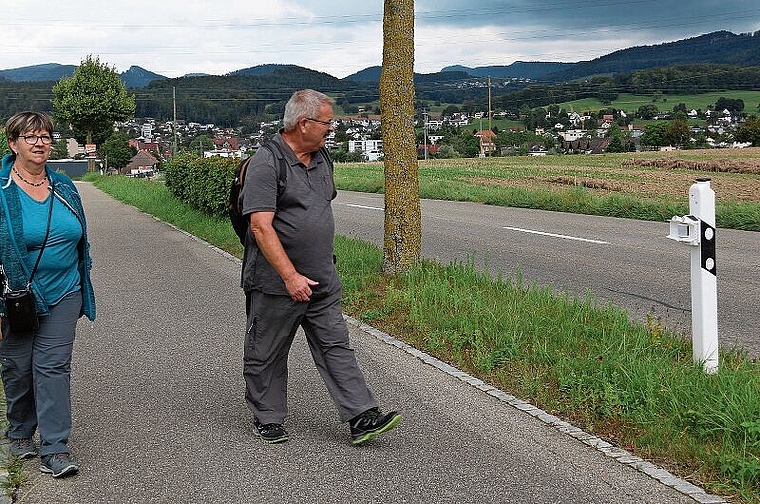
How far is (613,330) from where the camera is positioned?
7320mm

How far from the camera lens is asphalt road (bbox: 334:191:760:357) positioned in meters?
9.77

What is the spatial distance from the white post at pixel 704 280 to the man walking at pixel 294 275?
2089mm

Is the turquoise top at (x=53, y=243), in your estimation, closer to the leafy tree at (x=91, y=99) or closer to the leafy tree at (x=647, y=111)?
the leafy tree at (x=91, y=99)

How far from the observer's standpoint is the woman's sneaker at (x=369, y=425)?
5.41 m

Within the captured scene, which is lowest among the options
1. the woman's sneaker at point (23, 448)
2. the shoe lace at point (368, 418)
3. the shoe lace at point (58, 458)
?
the woman's sneaker at point (23, 448)

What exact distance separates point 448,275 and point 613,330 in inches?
121

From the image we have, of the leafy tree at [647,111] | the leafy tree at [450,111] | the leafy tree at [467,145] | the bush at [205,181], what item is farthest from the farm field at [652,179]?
the leafy tree at [450,111]

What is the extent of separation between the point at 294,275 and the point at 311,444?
98 cm

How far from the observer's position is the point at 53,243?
5164 millimetres

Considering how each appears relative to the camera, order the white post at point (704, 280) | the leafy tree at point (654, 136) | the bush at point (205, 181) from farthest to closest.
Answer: the leafy tree at point (654, 136), the bush at point (205, 181), the white post at point (704, 280)

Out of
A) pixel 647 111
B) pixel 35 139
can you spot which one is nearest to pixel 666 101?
pixel 647 111

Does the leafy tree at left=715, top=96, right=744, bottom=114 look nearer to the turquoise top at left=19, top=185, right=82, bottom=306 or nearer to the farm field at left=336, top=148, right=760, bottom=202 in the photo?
the farm field at left=336, top=148, right=760, bottom=202

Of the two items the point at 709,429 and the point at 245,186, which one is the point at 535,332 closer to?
the point at 709,429

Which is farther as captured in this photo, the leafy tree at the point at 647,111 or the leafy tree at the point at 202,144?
the leafy tree at the point at 647,111
